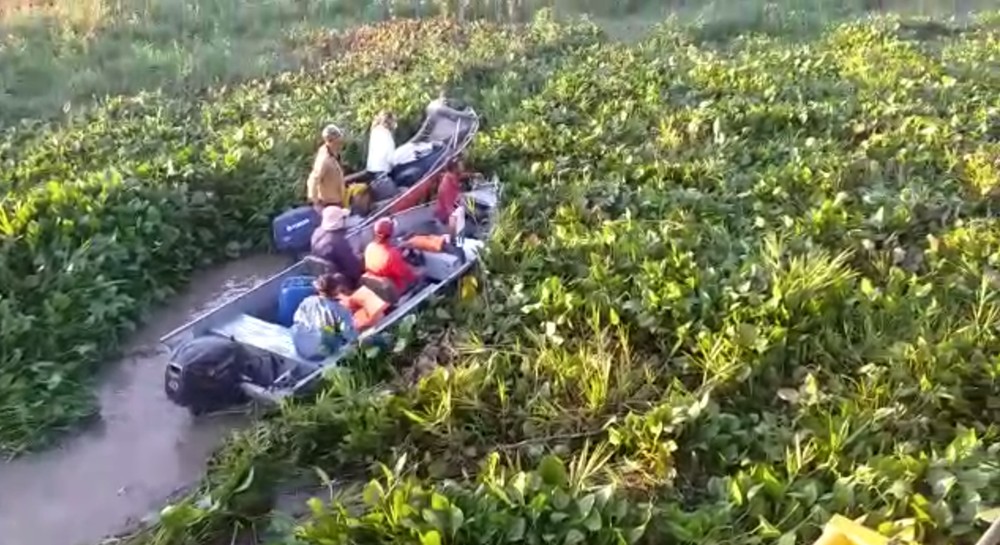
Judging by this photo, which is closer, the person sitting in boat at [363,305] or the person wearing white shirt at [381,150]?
the person sitting in boat at [363,305]

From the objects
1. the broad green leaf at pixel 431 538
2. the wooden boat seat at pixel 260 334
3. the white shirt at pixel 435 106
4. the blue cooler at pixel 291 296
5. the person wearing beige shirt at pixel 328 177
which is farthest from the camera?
the white shirt at pixel 435 106

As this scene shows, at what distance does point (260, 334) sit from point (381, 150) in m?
3.50

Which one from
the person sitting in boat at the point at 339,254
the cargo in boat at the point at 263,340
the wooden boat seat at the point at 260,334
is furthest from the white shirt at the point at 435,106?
the wooden boat seat at the point at 260,334

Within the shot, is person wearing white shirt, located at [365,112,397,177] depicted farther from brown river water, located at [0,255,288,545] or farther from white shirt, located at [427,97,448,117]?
brown river water, located at [0,255,288,545]

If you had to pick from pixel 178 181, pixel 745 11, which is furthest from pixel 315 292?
pixel 745 11

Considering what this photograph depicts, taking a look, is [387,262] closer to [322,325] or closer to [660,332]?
[322,325]

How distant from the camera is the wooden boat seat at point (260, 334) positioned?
7.54 meters

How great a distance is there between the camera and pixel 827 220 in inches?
326

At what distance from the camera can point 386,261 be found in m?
8.05

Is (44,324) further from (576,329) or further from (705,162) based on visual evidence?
(705,162)

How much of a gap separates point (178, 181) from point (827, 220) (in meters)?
6.09

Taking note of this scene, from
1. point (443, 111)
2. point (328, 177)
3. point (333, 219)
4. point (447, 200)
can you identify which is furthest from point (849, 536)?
point (443, 111)

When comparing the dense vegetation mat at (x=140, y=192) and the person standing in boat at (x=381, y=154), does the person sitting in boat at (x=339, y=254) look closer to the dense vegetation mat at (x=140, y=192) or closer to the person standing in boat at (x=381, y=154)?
the dense vegetation mat at (x=140, y=192)

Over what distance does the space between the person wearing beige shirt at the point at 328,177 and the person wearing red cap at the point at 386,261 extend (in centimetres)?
162
